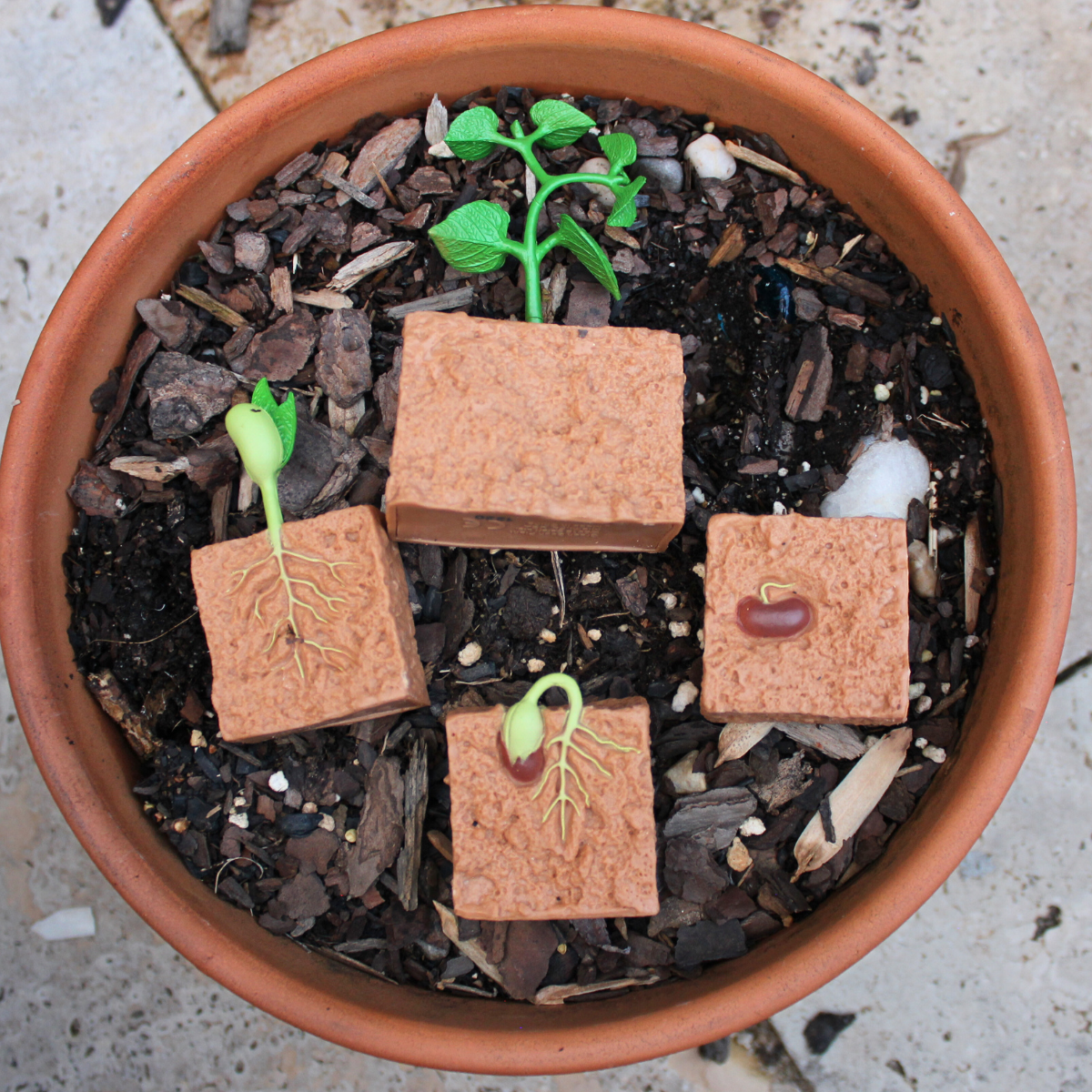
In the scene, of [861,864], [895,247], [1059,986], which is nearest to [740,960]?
[861,864]

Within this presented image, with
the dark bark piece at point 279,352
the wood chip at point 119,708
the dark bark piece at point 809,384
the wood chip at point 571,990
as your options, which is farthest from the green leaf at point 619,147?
the wood chip at point 571,990

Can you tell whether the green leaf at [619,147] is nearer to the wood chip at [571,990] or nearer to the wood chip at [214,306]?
the wood chip at [214,306]

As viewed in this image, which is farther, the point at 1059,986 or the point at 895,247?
the point at 1059,986

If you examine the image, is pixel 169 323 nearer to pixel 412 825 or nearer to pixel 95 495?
pixel 95 495

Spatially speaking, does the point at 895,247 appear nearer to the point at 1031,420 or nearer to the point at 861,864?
the point at 1031,420

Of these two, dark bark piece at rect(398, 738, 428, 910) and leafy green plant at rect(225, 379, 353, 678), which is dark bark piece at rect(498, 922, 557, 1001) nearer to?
dark bark piece at rect(398, 738, 428, 910)

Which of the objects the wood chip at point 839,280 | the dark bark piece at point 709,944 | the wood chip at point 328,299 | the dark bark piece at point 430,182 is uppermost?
the dark bark piece at point 430,182
